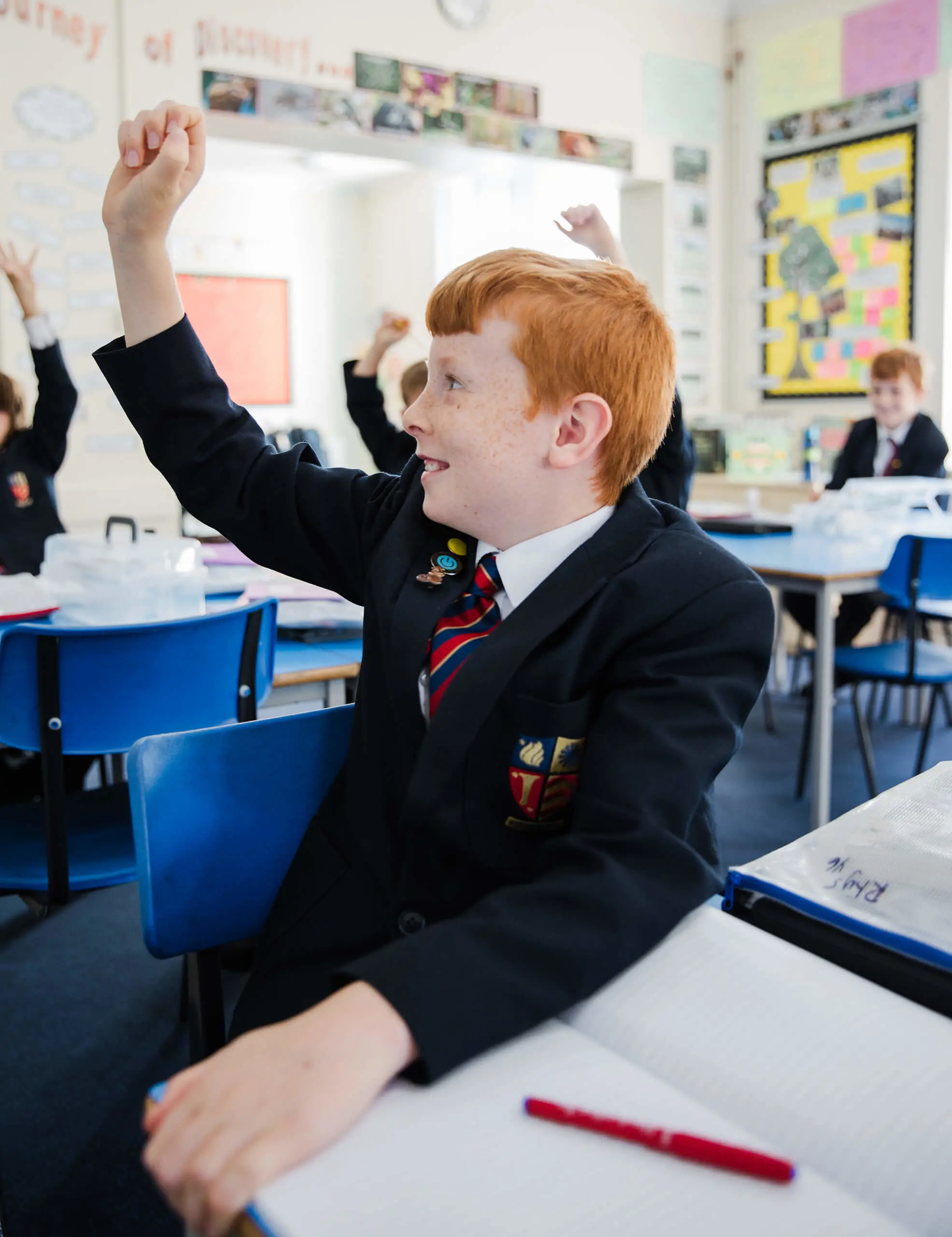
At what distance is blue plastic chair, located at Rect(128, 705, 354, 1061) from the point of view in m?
0.94

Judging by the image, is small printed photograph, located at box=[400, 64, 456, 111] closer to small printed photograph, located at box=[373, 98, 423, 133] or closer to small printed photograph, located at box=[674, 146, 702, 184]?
small printed photograph, located at box=[373, 98, 423, 133]

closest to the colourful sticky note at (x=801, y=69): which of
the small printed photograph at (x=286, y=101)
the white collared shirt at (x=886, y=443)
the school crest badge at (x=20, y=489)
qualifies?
the white collared shirt at (x=886, y=443)

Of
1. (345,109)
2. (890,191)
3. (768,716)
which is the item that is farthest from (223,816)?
(890,191)

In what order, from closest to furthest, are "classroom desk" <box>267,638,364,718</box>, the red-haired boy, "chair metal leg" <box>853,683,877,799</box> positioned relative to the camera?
the red-haired boy
"classroom desk" <box>267,638,364,718</box>
"chair metal leg" <box>853,683,877,799</box>

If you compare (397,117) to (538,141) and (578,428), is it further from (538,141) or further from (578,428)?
(578,428)

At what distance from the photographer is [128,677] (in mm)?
1504

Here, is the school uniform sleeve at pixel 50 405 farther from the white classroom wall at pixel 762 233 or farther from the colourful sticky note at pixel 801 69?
the colourful sticky note at pixel 801 69

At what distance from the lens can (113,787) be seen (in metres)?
1.84

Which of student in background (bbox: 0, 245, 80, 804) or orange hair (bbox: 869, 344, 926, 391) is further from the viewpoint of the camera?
orange hair (bbox: 869, 344, 926, 391)

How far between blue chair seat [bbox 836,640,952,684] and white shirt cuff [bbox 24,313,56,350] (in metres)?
2.45

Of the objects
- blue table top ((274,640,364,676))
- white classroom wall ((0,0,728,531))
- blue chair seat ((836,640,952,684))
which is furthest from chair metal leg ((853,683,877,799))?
white classroom wall ((0,0,728,531))

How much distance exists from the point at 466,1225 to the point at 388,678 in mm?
501

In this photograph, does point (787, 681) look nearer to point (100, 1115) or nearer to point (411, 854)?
point (100, 1115)

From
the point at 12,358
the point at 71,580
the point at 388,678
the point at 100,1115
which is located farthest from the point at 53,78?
the point at 388,678
